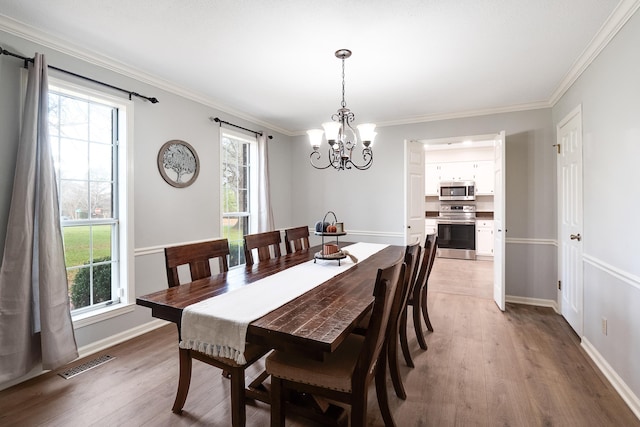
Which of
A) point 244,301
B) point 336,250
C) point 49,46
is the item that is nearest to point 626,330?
point 336,250

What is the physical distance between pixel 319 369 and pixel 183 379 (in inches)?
35.7

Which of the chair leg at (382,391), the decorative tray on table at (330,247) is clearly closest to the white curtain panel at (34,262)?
the decorative tray on table at (330,247)

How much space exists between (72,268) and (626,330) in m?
4.01

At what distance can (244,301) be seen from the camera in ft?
5.21

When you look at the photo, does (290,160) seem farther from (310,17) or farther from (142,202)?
(310,17)

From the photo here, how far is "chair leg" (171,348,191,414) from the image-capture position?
1.79m

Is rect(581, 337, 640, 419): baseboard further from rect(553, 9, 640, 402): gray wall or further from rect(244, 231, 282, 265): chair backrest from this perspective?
rect(244, 231, 282, 265): chair backrest

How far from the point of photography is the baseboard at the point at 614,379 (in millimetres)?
1854

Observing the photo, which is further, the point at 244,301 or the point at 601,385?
the point at 601,385

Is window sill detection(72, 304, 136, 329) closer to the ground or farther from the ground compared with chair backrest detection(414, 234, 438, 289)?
closer to the ground

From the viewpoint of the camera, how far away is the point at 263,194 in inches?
173

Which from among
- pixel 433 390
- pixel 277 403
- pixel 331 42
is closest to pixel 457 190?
pixel 331 42

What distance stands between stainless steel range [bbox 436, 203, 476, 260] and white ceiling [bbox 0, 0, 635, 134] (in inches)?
144

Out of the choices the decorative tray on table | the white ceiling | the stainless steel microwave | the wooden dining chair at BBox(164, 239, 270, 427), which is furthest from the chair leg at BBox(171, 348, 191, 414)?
the stainless steel microwave
